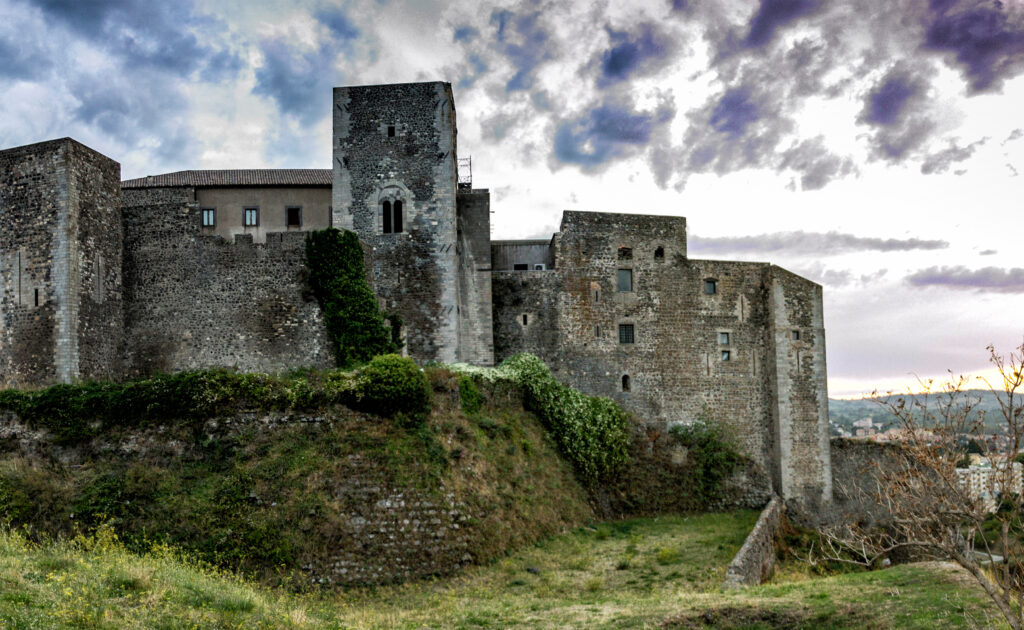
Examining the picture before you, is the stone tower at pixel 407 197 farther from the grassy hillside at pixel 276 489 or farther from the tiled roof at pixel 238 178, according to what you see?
the grassy hillside at pixel 276 489

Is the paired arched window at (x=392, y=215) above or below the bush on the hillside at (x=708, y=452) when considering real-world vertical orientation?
above

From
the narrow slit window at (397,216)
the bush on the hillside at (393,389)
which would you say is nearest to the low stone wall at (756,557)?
the bush on the hillside at (393,389)

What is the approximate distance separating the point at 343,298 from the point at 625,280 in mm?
13233

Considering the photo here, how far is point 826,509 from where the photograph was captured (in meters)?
33.2

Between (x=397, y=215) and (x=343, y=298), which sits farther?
(x=397, y=215)

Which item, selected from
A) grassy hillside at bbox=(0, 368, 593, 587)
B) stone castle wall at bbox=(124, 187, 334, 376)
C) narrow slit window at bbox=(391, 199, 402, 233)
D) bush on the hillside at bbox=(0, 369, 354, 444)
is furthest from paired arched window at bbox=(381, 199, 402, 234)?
bush on the hillside at bbox=(0, 369, 354, 444)

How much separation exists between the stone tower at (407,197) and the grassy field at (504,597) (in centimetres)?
1042

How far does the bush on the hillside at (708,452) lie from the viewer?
30.8 m

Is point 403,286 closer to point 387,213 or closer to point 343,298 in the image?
point 387,213

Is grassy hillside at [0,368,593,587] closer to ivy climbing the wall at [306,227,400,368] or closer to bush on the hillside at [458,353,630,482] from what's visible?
ivy climbing the wall at [306,227,400,368]

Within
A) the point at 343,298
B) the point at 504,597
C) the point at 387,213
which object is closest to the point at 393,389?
the point at 504,597

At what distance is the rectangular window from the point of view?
3278cm

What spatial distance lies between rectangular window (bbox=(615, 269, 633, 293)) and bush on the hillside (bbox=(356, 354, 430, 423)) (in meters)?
14.9

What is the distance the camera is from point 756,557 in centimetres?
2138
